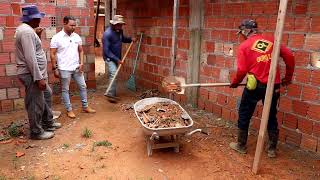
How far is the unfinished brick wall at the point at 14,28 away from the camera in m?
5.59

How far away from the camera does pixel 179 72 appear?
6.53 meters

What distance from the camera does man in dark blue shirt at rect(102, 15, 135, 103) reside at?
21.3 feet

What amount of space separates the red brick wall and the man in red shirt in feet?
1.43

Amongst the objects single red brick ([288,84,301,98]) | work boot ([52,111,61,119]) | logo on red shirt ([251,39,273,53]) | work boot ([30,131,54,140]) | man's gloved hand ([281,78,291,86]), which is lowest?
work boot ([30,131,54,140])

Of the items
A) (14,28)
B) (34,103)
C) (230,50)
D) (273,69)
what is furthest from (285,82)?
(14,28)

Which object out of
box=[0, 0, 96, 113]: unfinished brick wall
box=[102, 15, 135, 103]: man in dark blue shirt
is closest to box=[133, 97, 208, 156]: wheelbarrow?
box=[102, 15, 135, 103]: man in dark blue shirt

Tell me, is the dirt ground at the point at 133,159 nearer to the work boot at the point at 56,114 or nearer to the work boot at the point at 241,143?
the work boot at the point at 241,143

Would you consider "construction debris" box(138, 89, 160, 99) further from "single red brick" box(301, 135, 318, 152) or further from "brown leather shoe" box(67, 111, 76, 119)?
"single red brick" box(301, 135, 318, 152)

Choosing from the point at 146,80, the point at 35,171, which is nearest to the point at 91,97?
the point at 146,80

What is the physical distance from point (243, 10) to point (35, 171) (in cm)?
401

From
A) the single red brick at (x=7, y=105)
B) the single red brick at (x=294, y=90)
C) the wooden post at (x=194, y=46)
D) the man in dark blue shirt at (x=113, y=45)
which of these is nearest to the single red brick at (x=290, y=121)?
the single red brick at (x=294, y=90)

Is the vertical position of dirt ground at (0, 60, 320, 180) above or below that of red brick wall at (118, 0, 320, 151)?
below

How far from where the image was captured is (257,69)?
3.93 metres

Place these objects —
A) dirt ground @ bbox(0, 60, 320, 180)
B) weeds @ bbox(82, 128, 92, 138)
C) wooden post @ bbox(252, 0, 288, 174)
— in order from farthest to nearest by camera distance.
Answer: weeds @ bbox(82, 128, 92, 138) → dirt ground @ bbox(0, 60, 320, 180) → wooden post @ bbox(252, 0, 288, 174)
